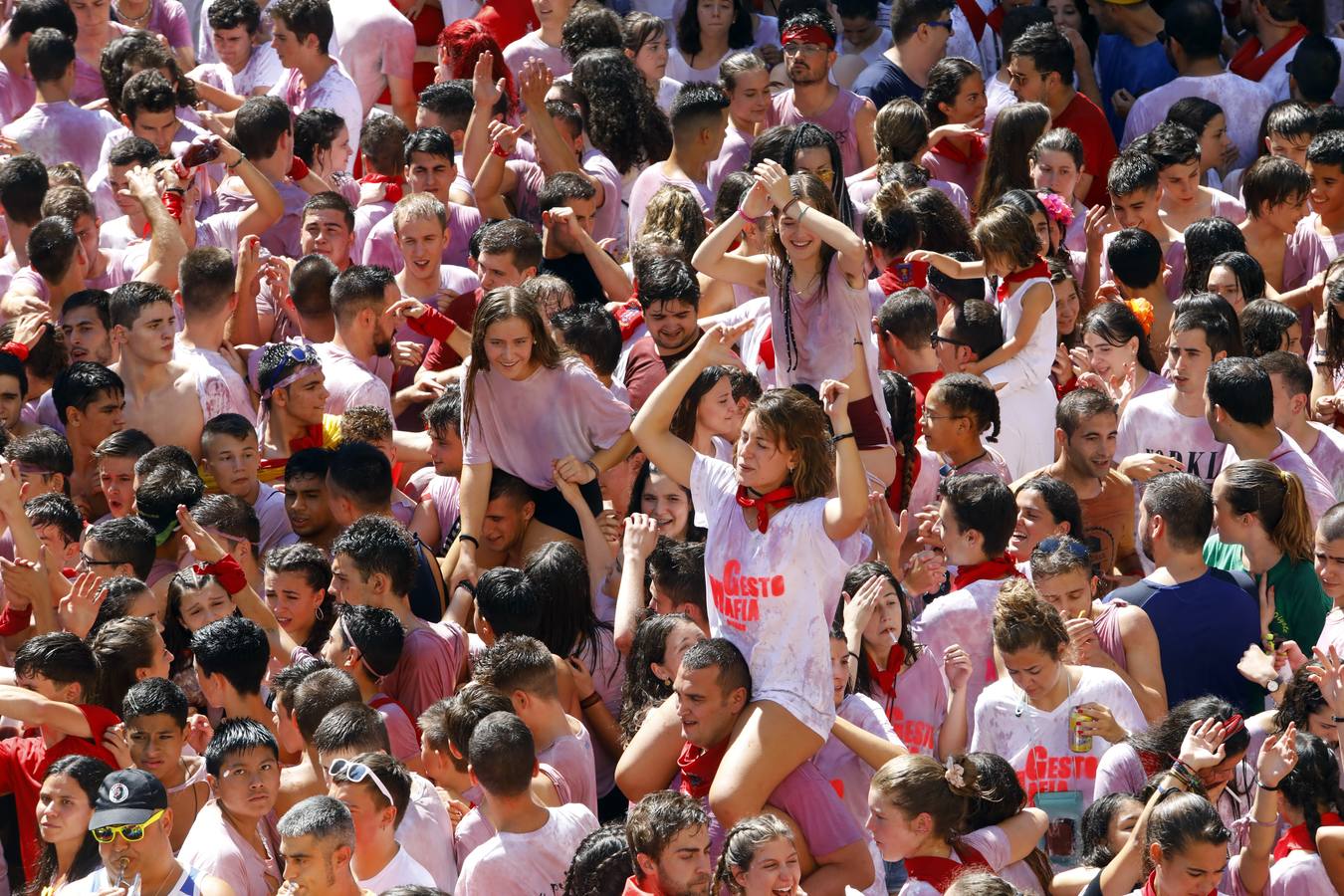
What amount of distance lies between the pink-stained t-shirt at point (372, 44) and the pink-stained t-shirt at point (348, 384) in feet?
10.7

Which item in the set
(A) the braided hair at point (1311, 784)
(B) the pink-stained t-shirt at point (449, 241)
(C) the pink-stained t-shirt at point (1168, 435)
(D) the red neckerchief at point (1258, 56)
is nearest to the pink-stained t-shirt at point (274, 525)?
(B) the pink-stained t-shirt at point (449, 241)

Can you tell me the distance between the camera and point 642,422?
6.95 meters

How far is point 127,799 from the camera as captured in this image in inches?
239

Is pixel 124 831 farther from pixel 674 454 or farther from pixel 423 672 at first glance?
pixel 674 454

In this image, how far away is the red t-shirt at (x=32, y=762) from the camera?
6.82 m

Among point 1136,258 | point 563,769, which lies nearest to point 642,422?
point 563,769

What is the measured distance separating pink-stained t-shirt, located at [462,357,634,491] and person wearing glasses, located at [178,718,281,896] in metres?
1.89

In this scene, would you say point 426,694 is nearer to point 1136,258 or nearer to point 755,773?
point 755,773

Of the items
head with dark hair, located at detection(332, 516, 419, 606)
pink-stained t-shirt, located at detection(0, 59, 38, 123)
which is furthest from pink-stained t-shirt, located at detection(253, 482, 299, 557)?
pink-stained t-shirt, located at detection(0, 59, 38, 123)

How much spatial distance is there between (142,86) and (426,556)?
12.7 feet

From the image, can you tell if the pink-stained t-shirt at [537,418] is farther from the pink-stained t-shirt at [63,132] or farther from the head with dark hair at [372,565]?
the pink-stained t-shirt at [63,132]

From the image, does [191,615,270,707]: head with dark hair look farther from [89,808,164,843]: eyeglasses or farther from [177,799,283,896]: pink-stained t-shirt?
[89,808,164,843]: eyeglasses

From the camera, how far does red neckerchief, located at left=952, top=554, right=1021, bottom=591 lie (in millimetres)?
7406

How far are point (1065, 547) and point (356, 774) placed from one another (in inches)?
99.8
